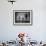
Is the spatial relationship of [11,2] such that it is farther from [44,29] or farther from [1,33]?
[44,29]

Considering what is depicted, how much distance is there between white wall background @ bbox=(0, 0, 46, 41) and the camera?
4871mm

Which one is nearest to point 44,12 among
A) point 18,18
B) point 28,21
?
point 28,21

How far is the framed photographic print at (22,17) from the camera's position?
4883 mm

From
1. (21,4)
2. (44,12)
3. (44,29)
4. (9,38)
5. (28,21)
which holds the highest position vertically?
(21,4)

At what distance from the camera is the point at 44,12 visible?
4.87 metres

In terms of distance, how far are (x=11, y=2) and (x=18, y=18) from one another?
2.18 ft

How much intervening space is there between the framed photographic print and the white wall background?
0.12m

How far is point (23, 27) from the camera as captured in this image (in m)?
4.91

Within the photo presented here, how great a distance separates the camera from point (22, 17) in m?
4.91

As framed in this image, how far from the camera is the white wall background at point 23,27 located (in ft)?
16.0

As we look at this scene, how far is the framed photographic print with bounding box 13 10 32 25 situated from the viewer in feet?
16.0

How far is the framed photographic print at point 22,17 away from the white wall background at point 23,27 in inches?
4.6

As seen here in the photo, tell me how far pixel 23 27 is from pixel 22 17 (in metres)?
0.38

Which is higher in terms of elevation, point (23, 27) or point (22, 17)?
point (22, 17)
